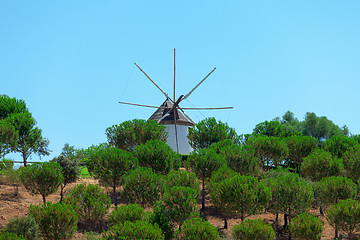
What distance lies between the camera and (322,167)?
44906mm

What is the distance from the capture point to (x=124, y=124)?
55.0 m

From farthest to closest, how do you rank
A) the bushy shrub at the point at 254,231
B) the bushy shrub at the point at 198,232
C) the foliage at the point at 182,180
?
the foliage at the point at 182,180
the bushy shrub at the point at 254,231
the bushy shrub at the point at 198,232

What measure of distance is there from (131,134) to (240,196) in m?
23.7

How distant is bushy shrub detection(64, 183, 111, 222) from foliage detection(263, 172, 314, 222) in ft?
56.1

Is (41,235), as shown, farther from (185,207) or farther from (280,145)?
(280,145)

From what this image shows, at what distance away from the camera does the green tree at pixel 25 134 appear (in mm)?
54781

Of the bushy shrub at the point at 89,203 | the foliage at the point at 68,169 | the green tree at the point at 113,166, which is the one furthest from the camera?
the foliage at the point at 68,169

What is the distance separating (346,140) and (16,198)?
157ft

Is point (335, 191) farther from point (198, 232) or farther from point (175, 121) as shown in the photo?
point (175, 121)

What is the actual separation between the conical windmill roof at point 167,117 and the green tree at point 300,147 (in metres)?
19.7

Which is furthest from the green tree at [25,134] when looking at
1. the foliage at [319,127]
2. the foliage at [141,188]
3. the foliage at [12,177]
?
the foliage at [319,127]

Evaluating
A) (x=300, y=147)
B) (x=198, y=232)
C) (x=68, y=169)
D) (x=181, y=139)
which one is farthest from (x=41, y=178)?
(x=300, y=147)

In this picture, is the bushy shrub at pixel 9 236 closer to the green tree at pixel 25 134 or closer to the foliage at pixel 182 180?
the foliage at pixel 182 180

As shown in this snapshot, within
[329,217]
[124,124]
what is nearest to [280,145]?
[329,217]
